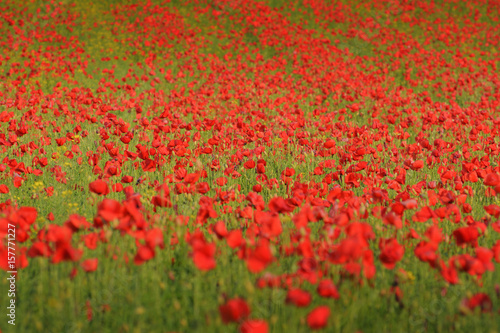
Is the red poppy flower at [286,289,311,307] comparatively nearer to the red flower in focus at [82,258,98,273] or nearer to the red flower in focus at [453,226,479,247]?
the red flower in focus at [82,258,98,273]

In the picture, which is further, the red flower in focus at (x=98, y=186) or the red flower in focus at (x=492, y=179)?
the red flower in focus at (x=492, y=179)

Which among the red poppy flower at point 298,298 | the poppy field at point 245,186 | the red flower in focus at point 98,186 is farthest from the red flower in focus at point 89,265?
the red poppy flower at point 298,298

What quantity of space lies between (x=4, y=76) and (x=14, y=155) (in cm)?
659

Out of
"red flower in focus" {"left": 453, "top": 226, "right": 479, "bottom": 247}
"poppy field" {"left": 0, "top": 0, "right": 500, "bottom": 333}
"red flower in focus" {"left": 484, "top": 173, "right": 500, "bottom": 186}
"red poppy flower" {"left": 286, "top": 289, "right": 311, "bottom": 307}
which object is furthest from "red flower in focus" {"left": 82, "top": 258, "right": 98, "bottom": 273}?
"red flower in focus" {"left": 484, "top": 173, "right": 500, "bottom": 186}

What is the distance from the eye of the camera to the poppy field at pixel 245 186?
2.10m

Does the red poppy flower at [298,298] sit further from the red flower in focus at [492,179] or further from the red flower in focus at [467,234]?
the red flower in focus at [492,179]

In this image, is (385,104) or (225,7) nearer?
(385,104)

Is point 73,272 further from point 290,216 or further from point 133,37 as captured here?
point 133,37

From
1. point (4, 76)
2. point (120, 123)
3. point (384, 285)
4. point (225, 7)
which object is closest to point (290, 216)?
point (384, 285)

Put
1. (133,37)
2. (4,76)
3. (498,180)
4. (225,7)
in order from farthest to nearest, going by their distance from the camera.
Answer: (225,7) → (133,37) → (4,76) → (498,180)

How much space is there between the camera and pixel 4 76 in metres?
10.6

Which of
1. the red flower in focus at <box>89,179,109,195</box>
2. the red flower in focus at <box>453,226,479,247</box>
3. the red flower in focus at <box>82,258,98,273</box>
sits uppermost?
the red flower in focus at <box>453,226,479,247</box>

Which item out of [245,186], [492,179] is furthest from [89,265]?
[492,179]

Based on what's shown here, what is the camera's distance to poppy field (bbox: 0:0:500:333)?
2.10 m
